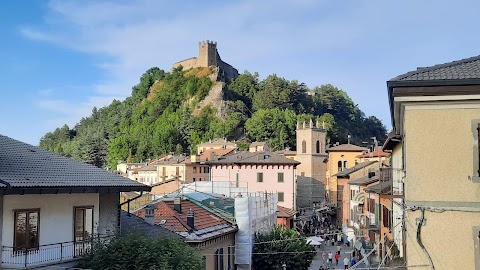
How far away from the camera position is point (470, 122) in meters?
9.95

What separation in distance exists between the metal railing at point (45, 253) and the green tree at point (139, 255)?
1.56 feet

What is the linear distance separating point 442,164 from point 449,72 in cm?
166

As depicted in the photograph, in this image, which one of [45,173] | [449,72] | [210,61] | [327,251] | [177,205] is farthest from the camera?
[210,61]

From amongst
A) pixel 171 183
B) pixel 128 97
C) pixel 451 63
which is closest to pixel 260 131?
pixel 171 183

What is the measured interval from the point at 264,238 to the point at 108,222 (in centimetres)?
1344

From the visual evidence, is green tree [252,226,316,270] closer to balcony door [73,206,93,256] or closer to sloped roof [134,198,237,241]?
sloped roof [134,198,237,241]

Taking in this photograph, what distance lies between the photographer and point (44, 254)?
1606 centimetres

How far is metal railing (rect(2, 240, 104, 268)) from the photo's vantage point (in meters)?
15.1

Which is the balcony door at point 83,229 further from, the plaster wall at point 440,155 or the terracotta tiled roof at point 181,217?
the plaster wall at point 440,155

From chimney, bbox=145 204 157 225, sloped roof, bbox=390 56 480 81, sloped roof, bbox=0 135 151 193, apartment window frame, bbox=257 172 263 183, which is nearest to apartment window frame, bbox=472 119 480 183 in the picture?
sloped roof, bbox=390 56 480 81

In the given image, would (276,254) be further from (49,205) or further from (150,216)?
(49,205)

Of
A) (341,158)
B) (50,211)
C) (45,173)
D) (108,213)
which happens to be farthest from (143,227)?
(341,158)

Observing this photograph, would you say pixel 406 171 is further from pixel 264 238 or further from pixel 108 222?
pixel 264 238

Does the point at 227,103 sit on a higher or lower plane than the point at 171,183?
higher
